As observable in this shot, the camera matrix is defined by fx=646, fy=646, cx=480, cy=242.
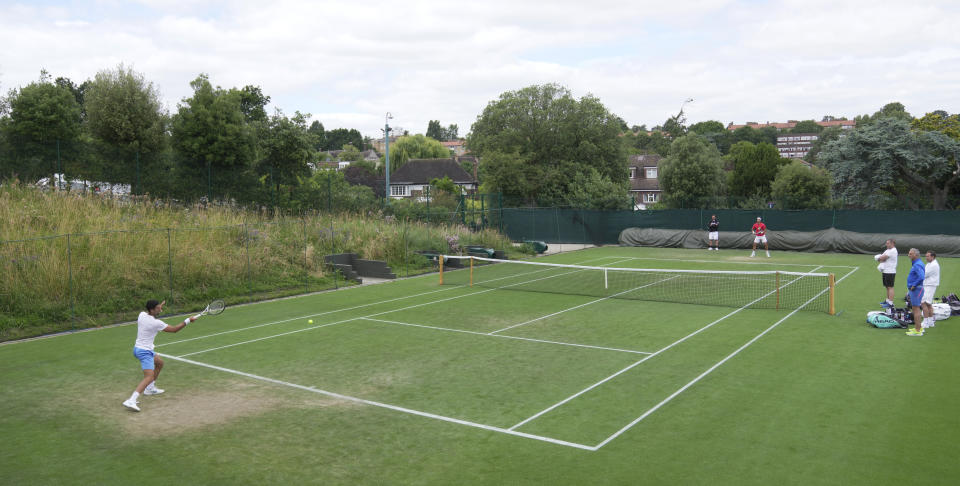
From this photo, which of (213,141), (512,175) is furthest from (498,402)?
(512,175)

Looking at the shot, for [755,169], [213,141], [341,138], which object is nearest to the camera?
[213,141]

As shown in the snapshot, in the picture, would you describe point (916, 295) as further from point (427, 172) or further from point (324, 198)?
point (427, 172)

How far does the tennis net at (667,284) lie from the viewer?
1745 centimetres

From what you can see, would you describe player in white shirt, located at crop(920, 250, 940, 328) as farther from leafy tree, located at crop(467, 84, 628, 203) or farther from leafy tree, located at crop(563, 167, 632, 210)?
leafy tree, located at crop(467, 84, 628, 203)

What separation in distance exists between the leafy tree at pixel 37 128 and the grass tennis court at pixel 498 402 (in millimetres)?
13098

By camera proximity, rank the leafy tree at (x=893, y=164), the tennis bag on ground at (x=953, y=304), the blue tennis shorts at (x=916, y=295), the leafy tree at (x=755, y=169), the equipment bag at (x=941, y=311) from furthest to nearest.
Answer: the leafy tree at (x=755, y=169) → the leafy tree at (x=893, y=164) → the tennis bag on ground at (x=953, y=304) → the equipment bag at (x=941, y=311) → the blue tennis shorts at (x=916, y=295)

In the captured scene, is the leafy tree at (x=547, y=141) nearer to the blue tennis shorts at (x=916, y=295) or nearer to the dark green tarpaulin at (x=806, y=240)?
the dark green tarpaulin at (x=806, y=240)

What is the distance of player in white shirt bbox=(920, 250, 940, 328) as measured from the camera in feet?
43.4

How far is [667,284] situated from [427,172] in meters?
70.4

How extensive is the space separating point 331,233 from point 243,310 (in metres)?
7.64

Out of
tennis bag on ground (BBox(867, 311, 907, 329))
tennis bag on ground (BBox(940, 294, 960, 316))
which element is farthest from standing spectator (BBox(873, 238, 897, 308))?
tennis bag on ground (BBox(867, 311, 907, 329))

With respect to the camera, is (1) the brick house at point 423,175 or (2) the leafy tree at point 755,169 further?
(1) the brick house at point 423,175

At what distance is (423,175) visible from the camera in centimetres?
8875

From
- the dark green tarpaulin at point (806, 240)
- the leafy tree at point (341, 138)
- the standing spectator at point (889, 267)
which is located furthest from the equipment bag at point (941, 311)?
the leafy tree at point (341, 138)
